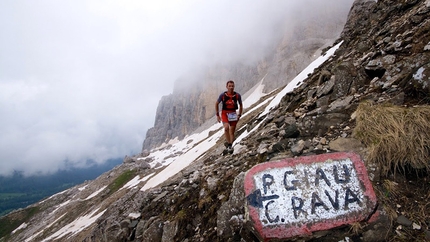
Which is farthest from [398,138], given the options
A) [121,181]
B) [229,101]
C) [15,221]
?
[15,221]

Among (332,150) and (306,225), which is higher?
(332,150)

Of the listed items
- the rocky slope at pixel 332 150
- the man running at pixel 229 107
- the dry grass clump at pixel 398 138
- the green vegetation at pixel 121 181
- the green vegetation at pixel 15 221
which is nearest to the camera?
the rocky slope at pixel 332 150

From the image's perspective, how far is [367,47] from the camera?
37.1ft

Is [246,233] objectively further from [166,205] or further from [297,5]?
[297,5]

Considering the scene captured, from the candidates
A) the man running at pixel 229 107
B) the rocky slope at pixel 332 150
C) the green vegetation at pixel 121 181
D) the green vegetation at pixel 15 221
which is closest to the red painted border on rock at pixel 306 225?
the rocky slope at pixel 332 150

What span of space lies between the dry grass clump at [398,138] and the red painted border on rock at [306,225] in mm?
396

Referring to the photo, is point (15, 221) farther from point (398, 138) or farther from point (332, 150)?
point (398, 138)

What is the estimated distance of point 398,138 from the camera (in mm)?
4824

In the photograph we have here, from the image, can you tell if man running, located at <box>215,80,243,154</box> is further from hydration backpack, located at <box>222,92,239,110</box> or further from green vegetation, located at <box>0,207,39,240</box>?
green vegetation, located at <box>0,207,39,240</box>

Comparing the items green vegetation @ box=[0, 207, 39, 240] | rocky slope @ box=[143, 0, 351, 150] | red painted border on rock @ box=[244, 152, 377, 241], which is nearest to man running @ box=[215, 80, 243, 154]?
red painted border on rock @ box=[244, 152, 377, 241]

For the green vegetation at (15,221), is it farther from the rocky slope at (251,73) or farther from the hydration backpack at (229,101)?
the hydration backpack at (229,101)

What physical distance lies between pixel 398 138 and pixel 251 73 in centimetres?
12710

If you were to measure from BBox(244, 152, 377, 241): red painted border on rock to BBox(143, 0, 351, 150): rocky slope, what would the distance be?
84101 millimetres

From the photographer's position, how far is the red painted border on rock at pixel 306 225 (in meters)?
4.50
